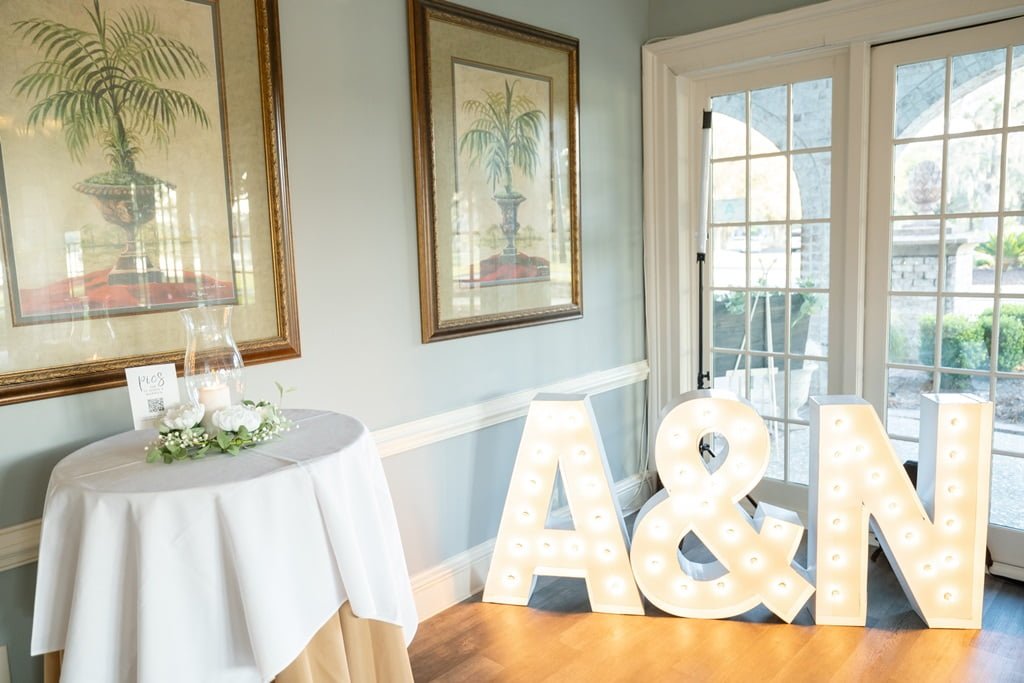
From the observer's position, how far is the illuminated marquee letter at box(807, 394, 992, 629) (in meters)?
2.47

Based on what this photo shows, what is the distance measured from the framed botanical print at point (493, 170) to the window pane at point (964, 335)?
4.72ft

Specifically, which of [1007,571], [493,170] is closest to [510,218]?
[493,170]

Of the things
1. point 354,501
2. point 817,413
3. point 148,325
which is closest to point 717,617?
point 817,413

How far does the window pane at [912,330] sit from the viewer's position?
2980 mm

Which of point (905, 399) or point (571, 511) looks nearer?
point (571, 511)

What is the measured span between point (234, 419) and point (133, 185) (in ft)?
2.28

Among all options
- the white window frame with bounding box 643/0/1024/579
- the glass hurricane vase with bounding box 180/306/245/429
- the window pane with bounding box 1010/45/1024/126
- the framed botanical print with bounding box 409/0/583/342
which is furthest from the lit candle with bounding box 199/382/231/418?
the window pane with bounding box 1010/45/1024/126

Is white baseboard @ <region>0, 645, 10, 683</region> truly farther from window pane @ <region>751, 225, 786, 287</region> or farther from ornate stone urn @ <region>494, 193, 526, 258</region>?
window pane @ <region>751, 225, 786, 287</region>

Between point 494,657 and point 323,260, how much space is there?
1.37m

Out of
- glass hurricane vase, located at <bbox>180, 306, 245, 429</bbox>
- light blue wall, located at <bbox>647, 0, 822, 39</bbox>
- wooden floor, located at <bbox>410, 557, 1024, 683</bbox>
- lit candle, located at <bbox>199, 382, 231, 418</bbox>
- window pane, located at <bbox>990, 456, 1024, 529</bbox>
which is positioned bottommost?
wooden floor, located at <bbox>410, 557, 1024, 683</bbox>

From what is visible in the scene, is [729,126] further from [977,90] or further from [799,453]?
[799,453]

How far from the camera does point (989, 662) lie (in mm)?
2299

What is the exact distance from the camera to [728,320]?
3.56m

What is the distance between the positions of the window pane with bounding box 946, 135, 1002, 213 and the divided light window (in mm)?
456
